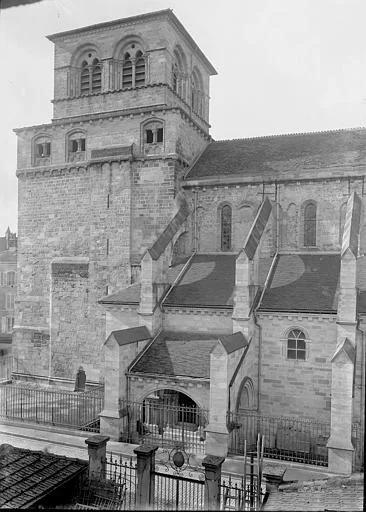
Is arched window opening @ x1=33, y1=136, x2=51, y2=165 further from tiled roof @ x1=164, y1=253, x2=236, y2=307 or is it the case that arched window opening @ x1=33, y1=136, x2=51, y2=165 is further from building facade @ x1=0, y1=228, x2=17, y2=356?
building facade @ x1=0, y1=228, x2=17, y2=356

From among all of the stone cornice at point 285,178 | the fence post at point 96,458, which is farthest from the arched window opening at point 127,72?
the fence post at point 96,458

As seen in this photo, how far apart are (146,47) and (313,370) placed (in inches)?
758

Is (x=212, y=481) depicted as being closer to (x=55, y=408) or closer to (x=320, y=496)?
(x=320, y=496)

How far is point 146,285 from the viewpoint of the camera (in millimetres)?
20172

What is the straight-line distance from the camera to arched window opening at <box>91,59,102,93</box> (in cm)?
2650

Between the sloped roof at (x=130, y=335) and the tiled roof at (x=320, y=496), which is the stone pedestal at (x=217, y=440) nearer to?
the sloped roof at (x=130, y=335)

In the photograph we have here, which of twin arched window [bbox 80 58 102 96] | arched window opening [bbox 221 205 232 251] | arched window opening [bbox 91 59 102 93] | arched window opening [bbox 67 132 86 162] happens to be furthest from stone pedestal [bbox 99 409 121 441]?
arched window opening [bbox 91 59 102 93]

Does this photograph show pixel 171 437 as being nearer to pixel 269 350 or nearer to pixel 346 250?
pixel 269 350

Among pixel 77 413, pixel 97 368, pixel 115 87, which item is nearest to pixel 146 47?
pixel 115 87

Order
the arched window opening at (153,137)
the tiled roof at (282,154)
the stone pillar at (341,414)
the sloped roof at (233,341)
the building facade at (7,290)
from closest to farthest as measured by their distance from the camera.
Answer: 1. the stone pillar at (341,414)
2. the sloped roof at (233,341)
3. the tiled roof at (282,154)
4. the arched window opening at (153,137)
5. the building facade at (7,290)

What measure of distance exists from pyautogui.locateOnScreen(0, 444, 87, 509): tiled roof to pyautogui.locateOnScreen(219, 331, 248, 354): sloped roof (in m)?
6.45

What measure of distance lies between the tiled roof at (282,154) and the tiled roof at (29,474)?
54.3 ft

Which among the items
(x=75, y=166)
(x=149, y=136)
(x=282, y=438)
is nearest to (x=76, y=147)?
(x=75, y=166)

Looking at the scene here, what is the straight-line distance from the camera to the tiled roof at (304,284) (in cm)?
1845
